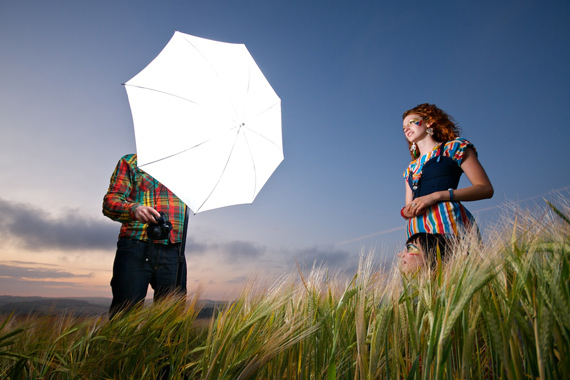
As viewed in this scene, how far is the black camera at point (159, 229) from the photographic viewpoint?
2.26 meters

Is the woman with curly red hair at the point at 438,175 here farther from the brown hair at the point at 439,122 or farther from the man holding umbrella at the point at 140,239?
the man holding umbrella at the point at 140,239

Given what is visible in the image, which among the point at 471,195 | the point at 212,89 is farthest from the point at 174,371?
the point at 212,89

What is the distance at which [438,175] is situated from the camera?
2014 millimetres

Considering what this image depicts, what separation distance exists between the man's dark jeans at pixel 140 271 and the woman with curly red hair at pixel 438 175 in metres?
1.51

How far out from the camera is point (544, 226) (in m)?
1.03

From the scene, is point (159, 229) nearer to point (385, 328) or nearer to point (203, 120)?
point (203, 120)

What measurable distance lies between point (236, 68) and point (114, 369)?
2.25 metres

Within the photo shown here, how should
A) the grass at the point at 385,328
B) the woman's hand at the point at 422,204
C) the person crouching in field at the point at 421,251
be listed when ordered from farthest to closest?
the woman's hand at the point at 422,204, the person crouching in field at the point at 421,251, the grass at the point at 385,328

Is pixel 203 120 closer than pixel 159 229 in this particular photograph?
No

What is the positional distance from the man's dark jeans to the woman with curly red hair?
4.97ft

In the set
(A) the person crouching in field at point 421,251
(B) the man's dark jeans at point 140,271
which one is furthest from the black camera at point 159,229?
(A) the person crouching in field at point 421,251

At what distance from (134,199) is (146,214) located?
508mm

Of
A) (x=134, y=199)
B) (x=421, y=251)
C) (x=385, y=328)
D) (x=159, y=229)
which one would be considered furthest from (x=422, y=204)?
(x=134, y=199)

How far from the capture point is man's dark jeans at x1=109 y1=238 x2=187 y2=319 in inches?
91.2
